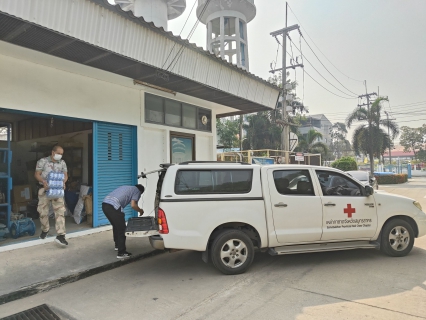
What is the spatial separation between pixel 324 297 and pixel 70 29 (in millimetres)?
5284

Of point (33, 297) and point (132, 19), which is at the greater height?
point (132, 19)

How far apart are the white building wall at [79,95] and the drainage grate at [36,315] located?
3.83 meters

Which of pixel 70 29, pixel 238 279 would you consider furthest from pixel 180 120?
pixel 238 279

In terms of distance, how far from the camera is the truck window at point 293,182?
5.00 m

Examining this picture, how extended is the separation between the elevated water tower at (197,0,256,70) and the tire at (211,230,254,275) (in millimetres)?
18865

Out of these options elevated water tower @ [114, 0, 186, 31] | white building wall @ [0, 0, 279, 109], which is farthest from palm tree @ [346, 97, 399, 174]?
white building wall @ [0, 0, 279, 109]

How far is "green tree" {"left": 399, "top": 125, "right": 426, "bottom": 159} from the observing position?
177 feet

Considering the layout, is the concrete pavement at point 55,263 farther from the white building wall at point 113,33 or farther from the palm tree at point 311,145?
the palm tree at point 311,145

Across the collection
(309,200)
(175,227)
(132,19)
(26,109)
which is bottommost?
(175,227)

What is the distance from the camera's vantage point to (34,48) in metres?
5.22

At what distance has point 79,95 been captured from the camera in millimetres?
6832

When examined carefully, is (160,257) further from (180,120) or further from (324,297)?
(180,120)

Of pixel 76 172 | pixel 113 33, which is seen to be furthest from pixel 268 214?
pixel 76 172

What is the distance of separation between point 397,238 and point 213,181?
3.46 metres
